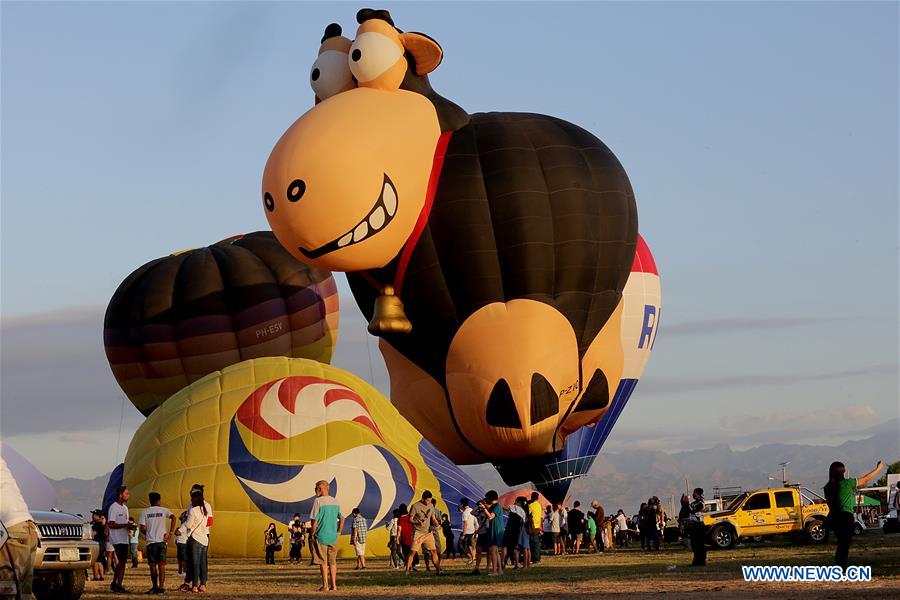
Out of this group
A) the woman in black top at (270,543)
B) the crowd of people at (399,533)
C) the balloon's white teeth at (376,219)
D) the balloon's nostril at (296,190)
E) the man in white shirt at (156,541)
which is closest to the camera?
the crowd of people at (399,533)

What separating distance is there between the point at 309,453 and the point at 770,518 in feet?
30.4

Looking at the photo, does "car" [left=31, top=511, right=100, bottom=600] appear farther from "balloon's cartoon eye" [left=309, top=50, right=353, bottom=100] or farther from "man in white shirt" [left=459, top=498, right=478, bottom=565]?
"balloon's cartoon eye" [left=309, top=50, right=353, bottom=100]

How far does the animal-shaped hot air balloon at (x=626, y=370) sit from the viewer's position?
2923cm

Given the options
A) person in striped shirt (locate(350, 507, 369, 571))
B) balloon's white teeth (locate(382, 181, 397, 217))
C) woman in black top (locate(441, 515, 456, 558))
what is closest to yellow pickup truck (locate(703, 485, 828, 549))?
woman in black top (locate(441, 515, 456, 558))

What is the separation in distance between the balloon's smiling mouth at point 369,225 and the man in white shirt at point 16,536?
13375 millimetres

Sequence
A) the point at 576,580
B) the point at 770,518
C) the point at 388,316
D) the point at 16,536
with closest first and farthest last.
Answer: the point at 16,536 → the point at 576,580 → the point at 388,316 → the point at 770,518

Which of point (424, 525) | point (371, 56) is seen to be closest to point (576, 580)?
point (424, 525)

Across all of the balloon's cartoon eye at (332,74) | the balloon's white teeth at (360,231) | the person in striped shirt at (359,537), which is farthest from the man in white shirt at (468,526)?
the balloon's cartoon eye at (332,74)

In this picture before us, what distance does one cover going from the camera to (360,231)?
72.8ft

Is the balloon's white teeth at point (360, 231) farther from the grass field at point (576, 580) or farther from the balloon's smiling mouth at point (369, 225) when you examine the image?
the grass field at point (576, 580)

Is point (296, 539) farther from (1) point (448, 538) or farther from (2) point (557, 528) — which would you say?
(2) point (557, 528)

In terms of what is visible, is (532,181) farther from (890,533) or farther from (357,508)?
(890,533)

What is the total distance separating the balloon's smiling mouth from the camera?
2211 cm

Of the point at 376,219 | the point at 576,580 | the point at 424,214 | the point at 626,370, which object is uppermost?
the point at 424,214
